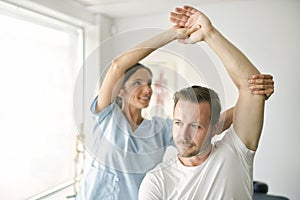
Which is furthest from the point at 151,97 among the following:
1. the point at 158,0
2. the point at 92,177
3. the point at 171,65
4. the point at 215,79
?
the point at 158,0

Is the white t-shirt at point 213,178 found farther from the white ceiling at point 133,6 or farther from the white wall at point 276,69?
the white ceiling at point 133,6

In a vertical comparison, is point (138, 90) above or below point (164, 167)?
above

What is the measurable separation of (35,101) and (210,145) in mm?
1288

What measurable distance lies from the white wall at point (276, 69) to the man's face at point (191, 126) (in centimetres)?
100

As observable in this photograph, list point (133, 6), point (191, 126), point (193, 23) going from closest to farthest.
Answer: point (191, 126), point (193, 23), point (133, 6)

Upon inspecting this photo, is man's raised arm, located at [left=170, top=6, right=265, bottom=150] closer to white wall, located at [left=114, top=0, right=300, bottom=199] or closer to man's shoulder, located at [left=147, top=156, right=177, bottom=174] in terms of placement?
man's shoulder, located at [left=147, top=156, right=177, bottom=174]

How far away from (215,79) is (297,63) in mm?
1140

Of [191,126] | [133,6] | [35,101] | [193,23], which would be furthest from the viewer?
[133,6]

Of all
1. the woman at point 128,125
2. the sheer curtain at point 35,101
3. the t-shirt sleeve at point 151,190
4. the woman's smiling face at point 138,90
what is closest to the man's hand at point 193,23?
the woman at point 128,125

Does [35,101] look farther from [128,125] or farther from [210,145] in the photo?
[210,145]

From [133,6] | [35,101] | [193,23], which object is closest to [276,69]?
[133,6]

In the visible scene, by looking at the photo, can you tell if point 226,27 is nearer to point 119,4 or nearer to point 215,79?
point 119,4

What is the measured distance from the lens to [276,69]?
1.92 metres

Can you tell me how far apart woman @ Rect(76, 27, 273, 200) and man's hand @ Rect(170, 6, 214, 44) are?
0.02 m
